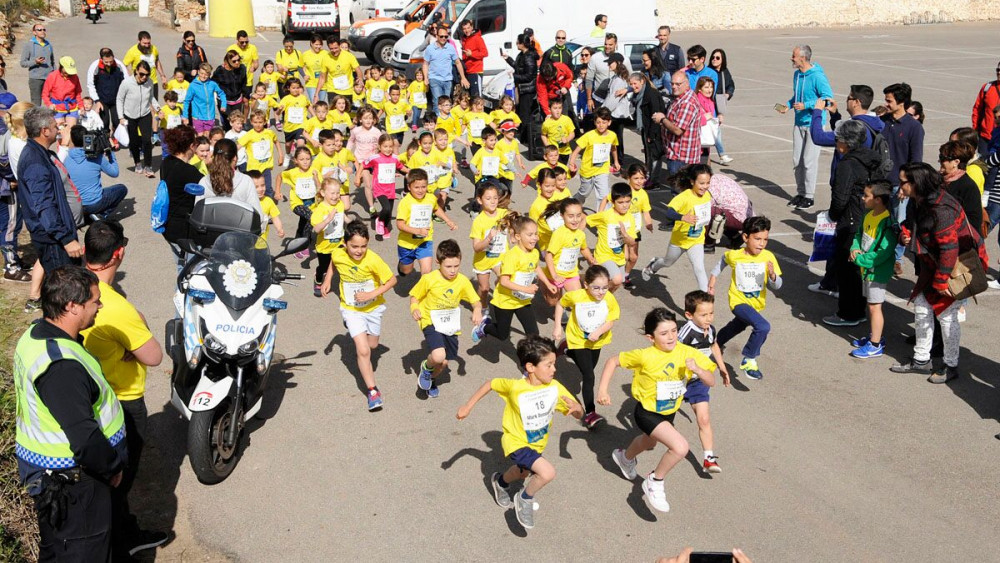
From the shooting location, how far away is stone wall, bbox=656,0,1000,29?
40.3 metres

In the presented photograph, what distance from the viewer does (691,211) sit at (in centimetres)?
999

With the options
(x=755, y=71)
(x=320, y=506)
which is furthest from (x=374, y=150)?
(x=755, y=71)

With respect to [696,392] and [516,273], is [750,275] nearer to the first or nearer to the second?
[696,392]

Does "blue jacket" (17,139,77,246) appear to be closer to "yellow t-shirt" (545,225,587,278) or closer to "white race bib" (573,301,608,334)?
"yellow t-shirt" (545,225,587,278)

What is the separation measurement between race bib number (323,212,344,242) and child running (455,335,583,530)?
172 inches

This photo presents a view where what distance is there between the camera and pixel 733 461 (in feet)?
23.5

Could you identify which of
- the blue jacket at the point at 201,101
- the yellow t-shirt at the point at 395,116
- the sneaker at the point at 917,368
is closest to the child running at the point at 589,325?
the sneaker at the point at 917,368

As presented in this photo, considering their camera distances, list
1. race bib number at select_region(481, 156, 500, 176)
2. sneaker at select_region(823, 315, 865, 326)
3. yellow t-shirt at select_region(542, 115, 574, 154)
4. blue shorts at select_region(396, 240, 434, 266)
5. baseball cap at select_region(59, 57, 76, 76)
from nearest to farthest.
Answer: sneaker at select_region(823, 315, 865, 326) → blue shorts at select_region(396, 240, 434, 266) → race bib number at select_region(481, 156, 500, 176) → yellow t-shirt at select_region(542, 115, 574, 154) → baseball cap at select_region(59, 57, 76, 76)

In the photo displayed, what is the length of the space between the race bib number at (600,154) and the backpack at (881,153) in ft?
10.9

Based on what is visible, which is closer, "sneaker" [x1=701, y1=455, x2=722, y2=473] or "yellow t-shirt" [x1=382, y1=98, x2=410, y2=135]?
"sneaker" [x1=701, y1=455, x2=722, y2=473]

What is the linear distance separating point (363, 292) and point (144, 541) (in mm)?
2777

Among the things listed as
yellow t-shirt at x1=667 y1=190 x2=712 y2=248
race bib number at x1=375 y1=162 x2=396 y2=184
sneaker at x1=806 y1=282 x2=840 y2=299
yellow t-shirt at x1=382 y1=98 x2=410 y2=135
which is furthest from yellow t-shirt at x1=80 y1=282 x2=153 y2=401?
yellow t-shirt at x1=382 y1=98 x2=410 y2=135

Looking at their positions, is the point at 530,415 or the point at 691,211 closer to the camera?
the point at 530,415

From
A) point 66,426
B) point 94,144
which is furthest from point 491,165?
point 66,426
